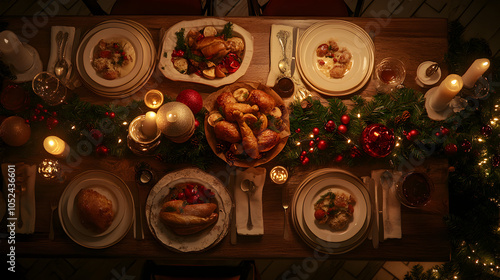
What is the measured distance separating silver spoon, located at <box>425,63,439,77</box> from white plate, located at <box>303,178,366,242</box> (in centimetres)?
70

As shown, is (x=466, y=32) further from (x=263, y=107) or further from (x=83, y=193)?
→ (x=83, y=193)

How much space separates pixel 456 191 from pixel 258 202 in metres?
1.21

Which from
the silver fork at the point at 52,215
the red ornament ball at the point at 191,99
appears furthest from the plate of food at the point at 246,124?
the silver fork at the point at 52,215

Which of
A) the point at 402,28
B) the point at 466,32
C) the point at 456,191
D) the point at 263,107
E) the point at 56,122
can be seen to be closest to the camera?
the point at 263,107

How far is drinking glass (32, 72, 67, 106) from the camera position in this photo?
1.62 m

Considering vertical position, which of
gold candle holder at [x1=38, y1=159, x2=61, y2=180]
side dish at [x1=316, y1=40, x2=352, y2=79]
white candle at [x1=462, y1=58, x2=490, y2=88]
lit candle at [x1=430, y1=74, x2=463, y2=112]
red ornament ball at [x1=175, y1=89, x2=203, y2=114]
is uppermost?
side dish at [x1=316, y1=40, x2=352, y2=79]

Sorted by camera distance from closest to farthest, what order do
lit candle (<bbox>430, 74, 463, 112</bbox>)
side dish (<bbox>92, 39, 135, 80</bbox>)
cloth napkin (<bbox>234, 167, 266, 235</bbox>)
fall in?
lit candle (<bbox>430, 74, 463, 112</bbox>), cloth napkin (<bbox>234, 167, 266, 235</bbox>), side dish (<bbox>92, 39, 135, 80</bbox>)

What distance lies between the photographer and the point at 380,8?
296 centimetres

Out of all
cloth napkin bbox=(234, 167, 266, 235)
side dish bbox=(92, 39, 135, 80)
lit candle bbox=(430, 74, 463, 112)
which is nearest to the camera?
lit candle bbox=(430, 74, 463, 112)

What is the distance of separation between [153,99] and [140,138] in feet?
0.68

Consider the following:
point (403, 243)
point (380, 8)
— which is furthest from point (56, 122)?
point (380, 8)

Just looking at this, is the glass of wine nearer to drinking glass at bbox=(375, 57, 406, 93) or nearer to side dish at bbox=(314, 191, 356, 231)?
side dish at bbox=(314, 191, 356, 231)

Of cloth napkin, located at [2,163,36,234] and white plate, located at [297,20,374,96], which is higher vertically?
white plate, located at [297,20,374,96]

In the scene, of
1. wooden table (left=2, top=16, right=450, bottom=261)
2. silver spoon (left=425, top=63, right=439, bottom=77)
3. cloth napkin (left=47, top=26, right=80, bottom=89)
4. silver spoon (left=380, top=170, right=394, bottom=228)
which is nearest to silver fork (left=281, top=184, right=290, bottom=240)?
wooden table (left=2, top=16, right=450, bottom=261)
